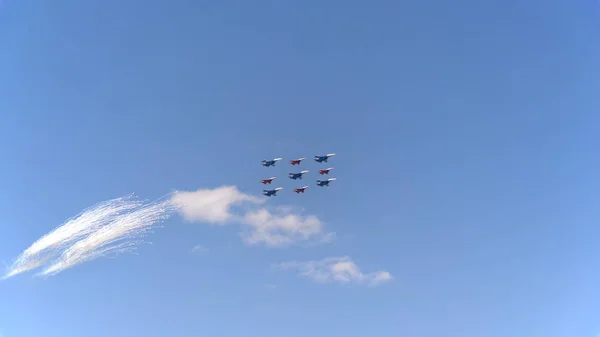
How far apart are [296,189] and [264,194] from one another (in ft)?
42.9

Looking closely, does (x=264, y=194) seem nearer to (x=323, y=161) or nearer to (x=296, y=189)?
(x=296, y=189)

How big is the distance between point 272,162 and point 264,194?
13120 mm

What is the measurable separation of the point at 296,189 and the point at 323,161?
15577 millimetres

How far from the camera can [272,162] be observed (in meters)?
173

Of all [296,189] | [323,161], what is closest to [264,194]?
[296,189]

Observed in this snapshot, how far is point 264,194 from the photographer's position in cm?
17438

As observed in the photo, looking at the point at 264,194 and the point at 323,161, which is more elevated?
the point at 323,161

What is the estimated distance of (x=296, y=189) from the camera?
177375 mm

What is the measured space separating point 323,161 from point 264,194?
26.9m

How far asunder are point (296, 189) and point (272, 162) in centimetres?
1501

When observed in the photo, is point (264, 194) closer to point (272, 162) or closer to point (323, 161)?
point (272, 162)
